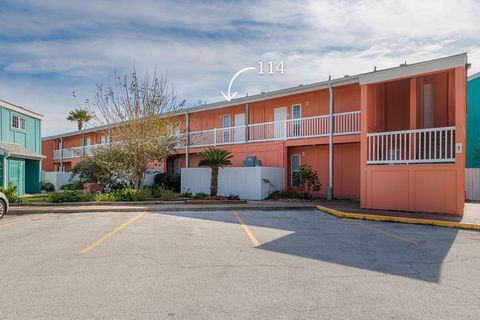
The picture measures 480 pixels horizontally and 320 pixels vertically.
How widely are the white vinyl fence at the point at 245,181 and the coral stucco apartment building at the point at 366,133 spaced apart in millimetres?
1265

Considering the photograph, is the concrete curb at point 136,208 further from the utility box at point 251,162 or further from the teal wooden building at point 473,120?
the teal wooden building at point 473,120

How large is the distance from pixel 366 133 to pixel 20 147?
21.2 metres

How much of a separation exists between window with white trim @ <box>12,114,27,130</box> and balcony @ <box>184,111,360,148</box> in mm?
10485

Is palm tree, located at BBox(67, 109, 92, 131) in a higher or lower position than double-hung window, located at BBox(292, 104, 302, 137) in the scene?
higher

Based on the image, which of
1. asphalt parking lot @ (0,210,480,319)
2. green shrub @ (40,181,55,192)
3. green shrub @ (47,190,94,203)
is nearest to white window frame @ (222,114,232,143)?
green shrub @ (47,190,94,203)

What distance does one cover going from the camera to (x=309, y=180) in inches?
679

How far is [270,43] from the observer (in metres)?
16.0

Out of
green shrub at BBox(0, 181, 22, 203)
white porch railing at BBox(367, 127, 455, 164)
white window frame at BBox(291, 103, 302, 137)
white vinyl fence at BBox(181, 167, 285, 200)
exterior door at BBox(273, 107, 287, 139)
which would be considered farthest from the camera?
white window frame at BBox(291, 103, 302, 137)

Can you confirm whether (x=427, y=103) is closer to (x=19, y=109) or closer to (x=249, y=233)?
(x=249, y=233)

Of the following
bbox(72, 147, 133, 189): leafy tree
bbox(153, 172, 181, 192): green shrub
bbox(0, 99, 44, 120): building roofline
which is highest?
bbox(0, 99, 44, 120): building roofline

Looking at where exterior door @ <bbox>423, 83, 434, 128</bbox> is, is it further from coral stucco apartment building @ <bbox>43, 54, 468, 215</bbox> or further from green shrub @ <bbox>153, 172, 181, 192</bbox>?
green shrub @ <bbox>153, 172, 181, 192</bbox>

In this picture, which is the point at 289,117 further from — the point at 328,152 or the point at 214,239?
the point at 214,239

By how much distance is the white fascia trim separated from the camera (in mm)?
11443

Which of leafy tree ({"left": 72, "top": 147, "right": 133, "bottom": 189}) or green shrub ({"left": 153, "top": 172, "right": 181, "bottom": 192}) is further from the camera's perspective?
green shrub ({"left": 153, "top": 172, "right": 181, "bottom": 192})
